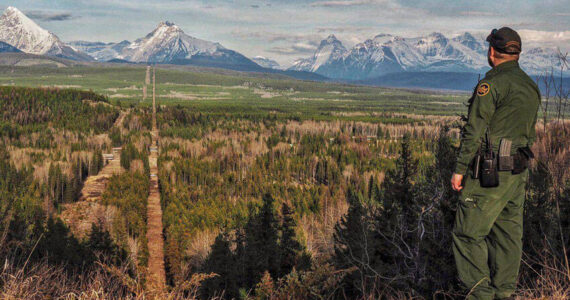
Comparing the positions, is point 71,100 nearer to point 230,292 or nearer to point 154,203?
point 154,203

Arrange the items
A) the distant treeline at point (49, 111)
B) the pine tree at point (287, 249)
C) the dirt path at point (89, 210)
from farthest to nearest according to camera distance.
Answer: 1. the distant treeline at point (49, 111)
2. the dirt path at point (89, 210)
3. the pine tree at point (287, 249)

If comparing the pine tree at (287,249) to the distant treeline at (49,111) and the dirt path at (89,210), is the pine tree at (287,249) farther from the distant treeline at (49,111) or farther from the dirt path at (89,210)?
the distant treeline at (49,111)

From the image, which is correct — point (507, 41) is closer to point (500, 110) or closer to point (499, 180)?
point (500, 110)

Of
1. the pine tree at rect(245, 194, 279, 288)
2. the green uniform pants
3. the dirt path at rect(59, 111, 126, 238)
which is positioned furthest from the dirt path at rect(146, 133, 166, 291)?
the green uniform pants

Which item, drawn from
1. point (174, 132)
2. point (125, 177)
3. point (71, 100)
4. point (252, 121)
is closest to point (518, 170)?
point (125, 177)

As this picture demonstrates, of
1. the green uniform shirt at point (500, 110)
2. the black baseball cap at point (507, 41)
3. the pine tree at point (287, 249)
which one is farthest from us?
the pine tree at point (287, 249)

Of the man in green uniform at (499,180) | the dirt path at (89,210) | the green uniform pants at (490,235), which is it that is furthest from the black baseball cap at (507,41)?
the dirt path at (89,210)
